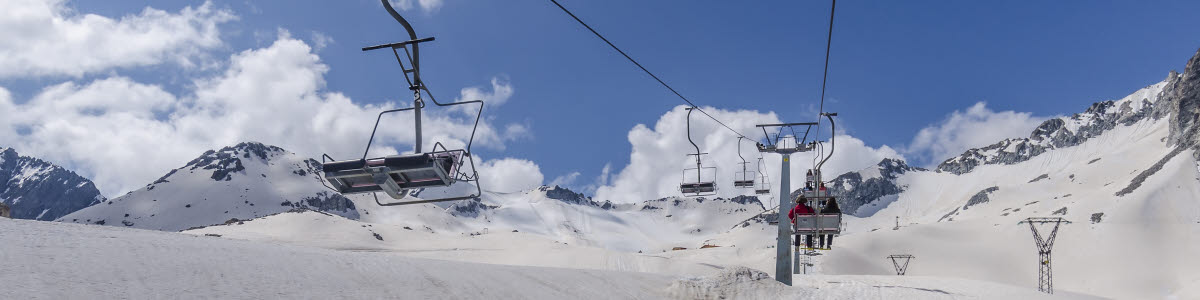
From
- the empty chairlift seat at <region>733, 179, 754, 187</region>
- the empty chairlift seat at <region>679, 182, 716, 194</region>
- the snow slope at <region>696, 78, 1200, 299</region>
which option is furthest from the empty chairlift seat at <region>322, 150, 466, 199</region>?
the snow slope at <region>696, 78, 1200, 299</region>

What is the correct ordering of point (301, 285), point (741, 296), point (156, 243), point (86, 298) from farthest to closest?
point (741, 296) < point (156, 243) < point (301, 285) < point (86, 298)

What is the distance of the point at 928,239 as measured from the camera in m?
149

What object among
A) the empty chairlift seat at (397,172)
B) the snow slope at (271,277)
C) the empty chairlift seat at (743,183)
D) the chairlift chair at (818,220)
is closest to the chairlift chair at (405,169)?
the empty chairlift seat at (397,172)

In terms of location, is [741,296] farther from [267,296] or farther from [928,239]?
[928,239]

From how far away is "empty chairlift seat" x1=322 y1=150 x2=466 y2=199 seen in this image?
11.1m

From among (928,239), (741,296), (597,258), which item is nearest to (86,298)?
(741,296)

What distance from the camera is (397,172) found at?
11.3 metres

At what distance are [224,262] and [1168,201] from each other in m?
192

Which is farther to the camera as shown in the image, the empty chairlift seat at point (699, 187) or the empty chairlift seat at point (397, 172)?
the empty chairlift seat at point (699, 187)

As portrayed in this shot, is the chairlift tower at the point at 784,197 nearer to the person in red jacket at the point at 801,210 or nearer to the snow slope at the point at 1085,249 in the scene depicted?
the person in red jacket at the point at 801,210

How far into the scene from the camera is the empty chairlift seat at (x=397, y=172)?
1115cm

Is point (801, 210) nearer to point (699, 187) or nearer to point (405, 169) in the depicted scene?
point (699, 187)

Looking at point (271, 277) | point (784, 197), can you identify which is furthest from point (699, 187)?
point (271, 277)

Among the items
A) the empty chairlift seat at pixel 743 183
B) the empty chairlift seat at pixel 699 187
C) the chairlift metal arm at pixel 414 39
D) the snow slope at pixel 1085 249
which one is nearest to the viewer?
the chairlift metal arm at pixel 414 39
